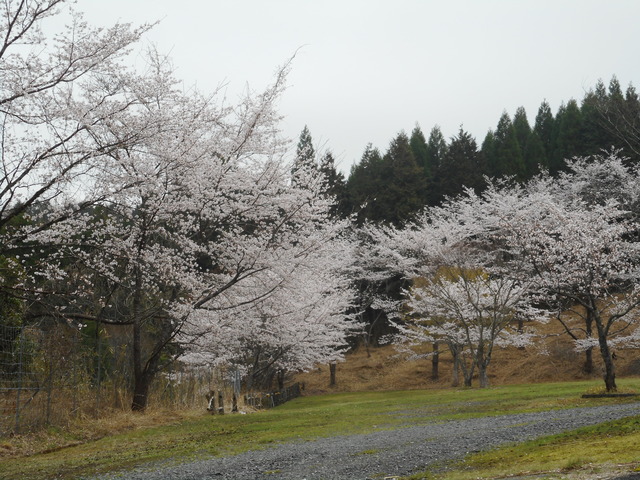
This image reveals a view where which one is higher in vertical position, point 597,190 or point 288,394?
point 597,190

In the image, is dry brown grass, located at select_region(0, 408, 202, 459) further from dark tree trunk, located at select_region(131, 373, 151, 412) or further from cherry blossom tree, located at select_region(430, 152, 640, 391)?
cherry blossom tree, located at select_region(430, 152, 640, 391)

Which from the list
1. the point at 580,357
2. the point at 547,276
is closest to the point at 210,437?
the point at 547,276

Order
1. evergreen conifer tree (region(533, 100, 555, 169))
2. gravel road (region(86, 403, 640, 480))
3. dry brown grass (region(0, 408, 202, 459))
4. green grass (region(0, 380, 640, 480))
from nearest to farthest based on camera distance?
gravel road (region(86, 403, 640, 480))
green grass (region(0, 380, 640, 480))
dry brown grass (region(0, 408, 202, 459))
evergreen conifer tree (region(533, 100, 555, 169))

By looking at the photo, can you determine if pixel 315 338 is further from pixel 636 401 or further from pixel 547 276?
pixel 636 401

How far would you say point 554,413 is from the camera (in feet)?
38.5

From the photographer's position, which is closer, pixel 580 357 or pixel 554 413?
pixel 554 413

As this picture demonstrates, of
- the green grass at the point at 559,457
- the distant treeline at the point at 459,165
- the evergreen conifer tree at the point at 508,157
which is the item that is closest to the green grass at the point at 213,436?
the green grass at the point at 559,457

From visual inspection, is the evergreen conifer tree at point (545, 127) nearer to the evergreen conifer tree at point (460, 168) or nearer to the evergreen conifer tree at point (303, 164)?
the evergreen conifer tree at point (460, 168)

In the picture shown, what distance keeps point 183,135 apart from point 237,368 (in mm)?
11125

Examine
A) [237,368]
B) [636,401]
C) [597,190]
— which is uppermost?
[597,190]

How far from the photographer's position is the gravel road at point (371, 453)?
6512mm

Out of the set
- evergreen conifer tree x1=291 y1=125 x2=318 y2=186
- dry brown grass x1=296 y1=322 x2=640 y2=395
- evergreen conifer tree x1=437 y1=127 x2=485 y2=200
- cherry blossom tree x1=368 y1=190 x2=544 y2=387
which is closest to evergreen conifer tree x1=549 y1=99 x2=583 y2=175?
evergreen conifer tree x1=437 y1=127 x2=485 y2=200

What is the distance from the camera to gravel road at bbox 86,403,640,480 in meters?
6.51

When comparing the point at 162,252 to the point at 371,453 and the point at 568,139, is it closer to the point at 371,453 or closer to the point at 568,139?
the point at 371,453
